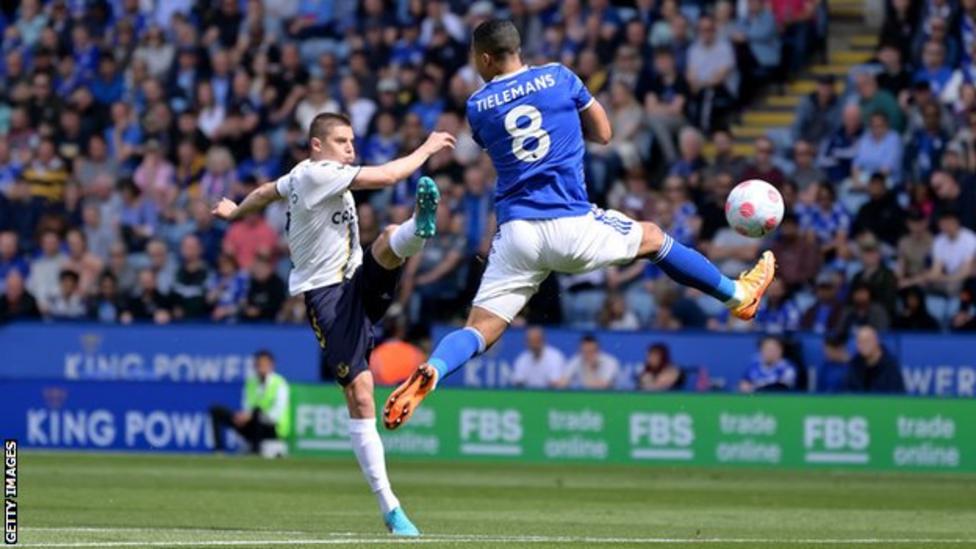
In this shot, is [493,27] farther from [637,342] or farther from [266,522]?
[637,342]

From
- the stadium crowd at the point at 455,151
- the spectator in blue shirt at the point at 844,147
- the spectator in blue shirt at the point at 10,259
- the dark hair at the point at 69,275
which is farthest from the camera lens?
the spectator in blue shirt at the point at 10,259

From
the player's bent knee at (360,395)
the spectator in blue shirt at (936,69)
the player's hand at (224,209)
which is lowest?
the player's bent knee at (360,395)

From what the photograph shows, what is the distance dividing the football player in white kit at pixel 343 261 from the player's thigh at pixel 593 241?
0.83m

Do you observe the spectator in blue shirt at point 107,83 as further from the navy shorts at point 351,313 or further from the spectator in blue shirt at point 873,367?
the navy shorts at point 351,313

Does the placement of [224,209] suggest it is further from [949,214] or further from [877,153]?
[877,153]

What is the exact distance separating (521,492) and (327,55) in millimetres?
12518

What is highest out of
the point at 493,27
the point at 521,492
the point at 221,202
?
the point at 493,27

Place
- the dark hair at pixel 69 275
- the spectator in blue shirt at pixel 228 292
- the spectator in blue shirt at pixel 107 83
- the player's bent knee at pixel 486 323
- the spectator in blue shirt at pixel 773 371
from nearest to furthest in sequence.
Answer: the player's bent knee at pixel 486 323 < the spectator in blue shirt at pixel 773 371 < the spectator in blue shirt at pixel 228 292 < the dark hair at pixel 69 275 < the spectator in blue shirt at pixel 107 83

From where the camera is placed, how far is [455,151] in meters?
27.8

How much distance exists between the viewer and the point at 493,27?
1270 cm

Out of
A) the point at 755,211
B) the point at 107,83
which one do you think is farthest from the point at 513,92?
the point at 107,83

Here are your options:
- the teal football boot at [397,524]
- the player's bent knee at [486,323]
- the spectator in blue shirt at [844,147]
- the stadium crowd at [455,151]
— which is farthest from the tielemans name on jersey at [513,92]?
the spectator in blue shirt at [844,147]

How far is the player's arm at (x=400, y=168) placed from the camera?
41.5 feet

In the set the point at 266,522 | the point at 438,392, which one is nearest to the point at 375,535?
the point at 266,522
